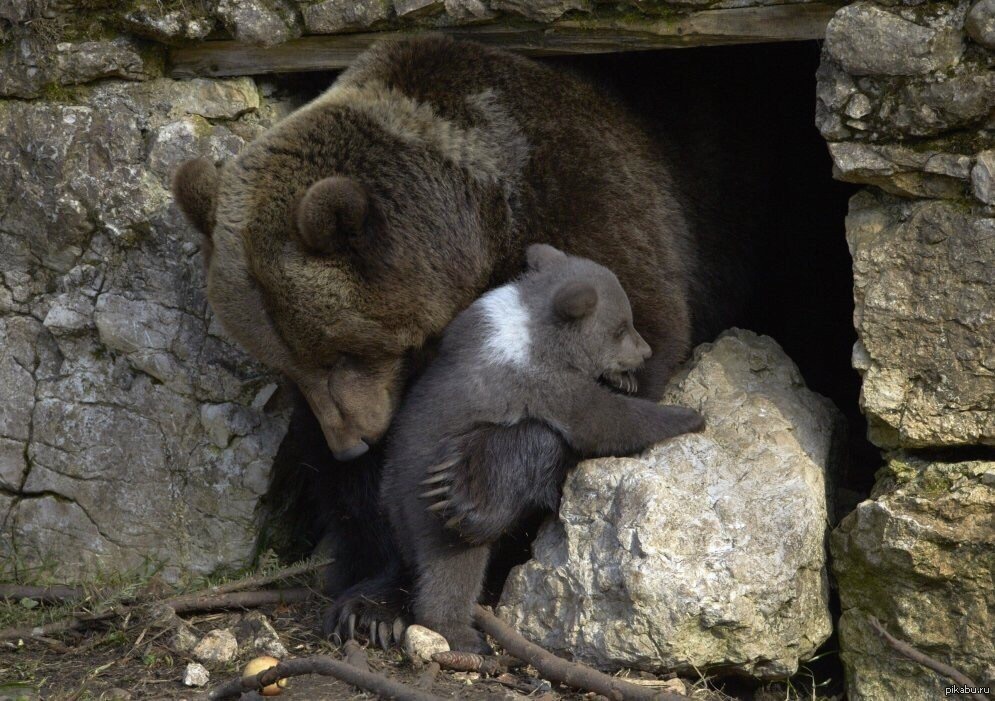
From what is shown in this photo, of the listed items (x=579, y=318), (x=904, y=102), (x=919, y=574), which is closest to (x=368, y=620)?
(x=579, y=318)

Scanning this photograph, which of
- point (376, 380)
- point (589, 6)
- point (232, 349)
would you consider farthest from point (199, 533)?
point (589, 6)

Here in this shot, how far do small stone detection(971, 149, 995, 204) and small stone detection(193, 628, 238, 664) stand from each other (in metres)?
3.05

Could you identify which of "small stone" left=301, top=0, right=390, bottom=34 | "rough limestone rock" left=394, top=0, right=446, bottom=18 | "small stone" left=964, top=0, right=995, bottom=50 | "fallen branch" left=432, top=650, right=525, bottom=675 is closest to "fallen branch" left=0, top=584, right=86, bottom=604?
"fallen branch" left=432, top=650, right=525, bottom=675

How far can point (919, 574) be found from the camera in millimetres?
3941

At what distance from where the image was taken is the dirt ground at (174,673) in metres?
3.94

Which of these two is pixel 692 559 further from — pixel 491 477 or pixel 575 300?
pixel 575 300

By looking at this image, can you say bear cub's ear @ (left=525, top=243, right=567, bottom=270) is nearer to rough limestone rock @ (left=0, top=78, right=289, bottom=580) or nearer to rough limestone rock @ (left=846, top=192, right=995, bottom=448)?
rough limestone rock @ (left=846, top=192, right=995, bottom=448)

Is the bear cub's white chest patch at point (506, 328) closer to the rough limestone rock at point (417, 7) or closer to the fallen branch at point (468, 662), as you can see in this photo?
the fallen branch at point (468, 662)

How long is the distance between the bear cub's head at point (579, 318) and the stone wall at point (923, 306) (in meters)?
0.82

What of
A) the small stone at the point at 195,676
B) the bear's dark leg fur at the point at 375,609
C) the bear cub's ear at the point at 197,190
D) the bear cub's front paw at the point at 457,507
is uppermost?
the bear cub's ear at the point at 197,190

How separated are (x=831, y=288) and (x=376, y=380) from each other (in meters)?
2.70

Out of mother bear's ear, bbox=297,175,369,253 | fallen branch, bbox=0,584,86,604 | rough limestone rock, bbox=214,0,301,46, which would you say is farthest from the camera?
fallen branch, bbox=0,584,86,604

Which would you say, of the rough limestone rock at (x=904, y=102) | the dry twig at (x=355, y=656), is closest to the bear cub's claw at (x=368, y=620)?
the dry twig at (x=355, y=656)

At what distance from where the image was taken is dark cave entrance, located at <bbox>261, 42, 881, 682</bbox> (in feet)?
16.8
